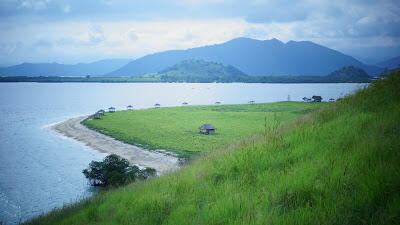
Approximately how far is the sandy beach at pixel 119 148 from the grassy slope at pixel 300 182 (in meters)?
19.2

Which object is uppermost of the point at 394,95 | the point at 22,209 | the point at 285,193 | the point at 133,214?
the point at 394,95

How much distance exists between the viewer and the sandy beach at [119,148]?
117 feet

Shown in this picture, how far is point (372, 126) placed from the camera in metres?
5.51

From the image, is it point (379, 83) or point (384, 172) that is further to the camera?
point (379, 83)

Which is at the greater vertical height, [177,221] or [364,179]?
[364,179]

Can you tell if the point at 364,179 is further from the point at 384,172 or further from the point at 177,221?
the point at 177,221

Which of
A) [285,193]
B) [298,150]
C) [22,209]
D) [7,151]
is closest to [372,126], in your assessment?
[298,150]

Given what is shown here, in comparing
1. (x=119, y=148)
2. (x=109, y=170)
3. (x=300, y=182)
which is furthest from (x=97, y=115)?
(x=300, y=182)

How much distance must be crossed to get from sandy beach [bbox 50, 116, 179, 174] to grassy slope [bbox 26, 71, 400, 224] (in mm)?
19194

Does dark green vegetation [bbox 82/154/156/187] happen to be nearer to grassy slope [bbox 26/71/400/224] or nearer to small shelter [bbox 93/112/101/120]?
grassy slope [bbox 26/71/400/224]

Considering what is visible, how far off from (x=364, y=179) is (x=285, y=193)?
118 cm

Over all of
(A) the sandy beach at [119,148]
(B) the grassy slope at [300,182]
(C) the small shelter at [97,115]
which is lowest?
(A) the sandy beach at [119,148]

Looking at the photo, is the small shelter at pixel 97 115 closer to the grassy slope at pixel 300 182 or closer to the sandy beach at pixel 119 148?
the sandy beach at pixel 119 148

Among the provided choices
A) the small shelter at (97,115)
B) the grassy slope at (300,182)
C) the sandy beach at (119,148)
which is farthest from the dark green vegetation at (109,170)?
the small shelter at (97,115)
